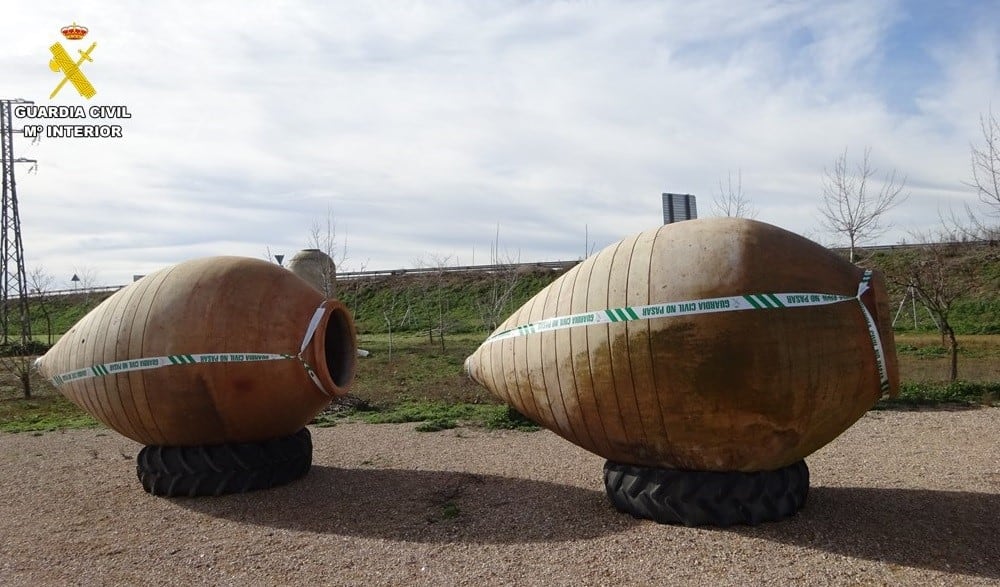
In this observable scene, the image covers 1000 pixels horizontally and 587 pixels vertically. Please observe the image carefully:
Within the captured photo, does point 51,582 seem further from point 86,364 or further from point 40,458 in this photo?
point 40,458

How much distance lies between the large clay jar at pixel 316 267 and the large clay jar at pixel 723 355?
60.5ft

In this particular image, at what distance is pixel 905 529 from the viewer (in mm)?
5660

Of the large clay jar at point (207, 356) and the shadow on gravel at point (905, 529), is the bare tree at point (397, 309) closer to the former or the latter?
the large clay jar at point (207, 356)

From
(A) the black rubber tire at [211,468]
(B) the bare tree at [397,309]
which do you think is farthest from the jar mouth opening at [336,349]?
(B) the bare tree at [397,309]

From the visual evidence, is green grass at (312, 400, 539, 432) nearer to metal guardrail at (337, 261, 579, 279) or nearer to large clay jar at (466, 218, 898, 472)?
large clay jar at (466, 218, 898, 472)

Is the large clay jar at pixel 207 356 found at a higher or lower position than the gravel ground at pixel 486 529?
higher

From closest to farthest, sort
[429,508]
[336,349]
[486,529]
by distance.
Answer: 1. [486,529]
2. [429,508]
3. [336,349]

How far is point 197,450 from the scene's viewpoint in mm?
7539

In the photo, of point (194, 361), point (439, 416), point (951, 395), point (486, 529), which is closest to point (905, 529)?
point (486, 529)

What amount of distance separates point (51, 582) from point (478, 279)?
3289cm

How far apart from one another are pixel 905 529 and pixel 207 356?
622 centimetres

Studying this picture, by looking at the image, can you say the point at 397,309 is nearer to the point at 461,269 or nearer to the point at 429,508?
the point at 461,269

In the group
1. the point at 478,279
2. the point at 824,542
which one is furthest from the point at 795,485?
the point at 478,279

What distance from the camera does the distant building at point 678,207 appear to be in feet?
24.6
